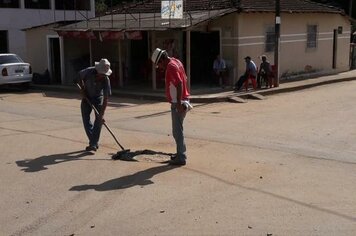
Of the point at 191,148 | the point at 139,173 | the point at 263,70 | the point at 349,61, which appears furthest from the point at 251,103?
the point at 349,61

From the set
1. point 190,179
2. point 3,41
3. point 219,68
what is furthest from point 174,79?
point 3,41

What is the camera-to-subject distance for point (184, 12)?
21.6 m

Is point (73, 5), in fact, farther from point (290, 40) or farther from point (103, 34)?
point (290, 40)

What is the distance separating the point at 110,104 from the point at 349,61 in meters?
17.6

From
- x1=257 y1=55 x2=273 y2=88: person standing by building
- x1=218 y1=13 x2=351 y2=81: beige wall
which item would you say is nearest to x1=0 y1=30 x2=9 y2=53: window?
x1=218 y1=13 x2=351 y2=81: beige wall

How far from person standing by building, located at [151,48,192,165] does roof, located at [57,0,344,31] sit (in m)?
10.5

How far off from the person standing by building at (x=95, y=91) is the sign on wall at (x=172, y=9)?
10.9 meters

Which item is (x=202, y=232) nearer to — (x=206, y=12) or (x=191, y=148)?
(x=191, y=148)

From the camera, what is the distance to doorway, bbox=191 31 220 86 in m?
23.1

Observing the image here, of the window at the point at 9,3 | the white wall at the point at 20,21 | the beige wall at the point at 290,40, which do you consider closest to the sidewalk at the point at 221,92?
the beige wall at the point at 290,40

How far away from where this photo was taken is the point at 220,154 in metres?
9.16

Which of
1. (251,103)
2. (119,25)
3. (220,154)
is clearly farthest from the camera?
(119,25)

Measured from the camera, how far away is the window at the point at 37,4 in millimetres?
33344

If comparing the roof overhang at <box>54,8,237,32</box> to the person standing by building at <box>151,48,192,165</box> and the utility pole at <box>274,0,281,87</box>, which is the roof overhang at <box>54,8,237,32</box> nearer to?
the utility pole at <box>274,0,281,87</box>
